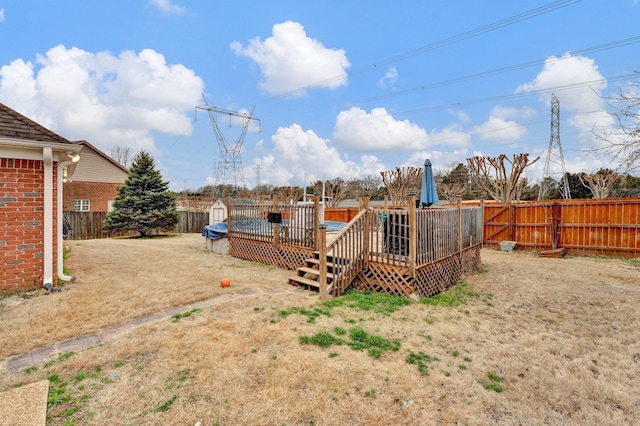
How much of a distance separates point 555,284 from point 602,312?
1752mm

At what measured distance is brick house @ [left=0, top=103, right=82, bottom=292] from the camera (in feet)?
17.8

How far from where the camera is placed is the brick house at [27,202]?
5.42 metres

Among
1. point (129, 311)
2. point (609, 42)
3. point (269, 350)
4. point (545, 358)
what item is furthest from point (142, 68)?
point (609, 42)

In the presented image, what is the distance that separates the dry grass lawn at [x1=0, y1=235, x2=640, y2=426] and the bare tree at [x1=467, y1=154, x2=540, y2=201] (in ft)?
45.4

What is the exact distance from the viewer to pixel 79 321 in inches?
173

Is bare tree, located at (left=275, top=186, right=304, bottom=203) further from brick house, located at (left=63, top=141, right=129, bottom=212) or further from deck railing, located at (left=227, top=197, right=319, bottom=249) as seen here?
deck railing, located at (left=227, top=197, right=319, bottom=249)

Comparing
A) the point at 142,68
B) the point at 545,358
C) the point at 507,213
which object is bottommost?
the point at 545,358

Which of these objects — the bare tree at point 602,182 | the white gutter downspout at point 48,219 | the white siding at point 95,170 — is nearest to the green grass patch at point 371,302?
the white gutter downspout at point 48,219

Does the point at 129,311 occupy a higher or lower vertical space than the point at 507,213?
lower

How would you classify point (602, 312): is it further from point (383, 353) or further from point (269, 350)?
point (269, 350)

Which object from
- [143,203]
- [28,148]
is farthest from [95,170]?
[28,148]

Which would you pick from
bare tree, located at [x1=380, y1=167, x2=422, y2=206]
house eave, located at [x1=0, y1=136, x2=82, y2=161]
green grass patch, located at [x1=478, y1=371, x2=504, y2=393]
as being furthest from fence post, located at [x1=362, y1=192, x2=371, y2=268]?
bare tree, located at [x1=380, y1=167, x2=422, y2=206]

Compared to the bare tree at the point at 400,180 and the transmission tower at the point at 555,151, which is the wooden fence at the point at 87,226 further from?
the transmission tower at the point at 555,151

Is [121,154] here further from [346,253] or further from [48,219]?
[346,253]
